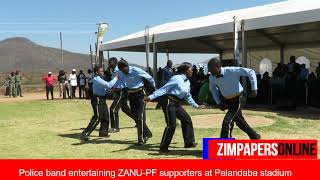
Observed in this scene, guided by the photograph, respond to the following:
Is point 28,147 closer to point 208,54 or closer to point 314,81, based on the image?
point 314,81

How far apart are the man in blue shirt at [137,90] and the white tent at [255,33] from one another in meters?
7.15

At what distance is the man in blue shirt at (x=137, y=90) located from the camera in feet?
34.3

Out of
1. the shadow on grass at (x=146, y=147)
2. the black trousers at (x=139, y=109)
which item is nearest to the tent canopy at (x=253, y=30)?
the black trousers at (x=139, y=109)

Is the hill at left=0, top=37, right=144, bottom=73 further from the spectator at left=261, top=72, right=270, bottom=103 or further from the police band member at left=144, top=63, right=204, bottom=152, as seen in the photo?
the police band member at left=144, top=63, right=204, bottom=152

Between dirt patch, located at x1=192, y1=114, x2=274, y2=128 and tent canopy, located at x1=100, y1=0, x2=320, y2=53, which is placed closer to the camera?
dirt patch, located at x1=192, y1=114, x2=274, y2=128

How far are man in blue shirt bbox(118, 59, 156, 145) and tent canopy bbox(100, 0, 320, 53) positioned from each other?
23.4ft

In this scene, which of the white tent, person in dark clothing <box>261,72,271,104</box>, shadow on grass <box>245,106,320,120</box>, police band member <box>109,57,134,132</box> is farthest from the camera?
person in dark clothing <box>261,72,271,104</box>

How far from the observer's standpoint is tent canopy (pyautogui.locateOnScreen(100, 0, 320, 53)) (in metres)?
16.8

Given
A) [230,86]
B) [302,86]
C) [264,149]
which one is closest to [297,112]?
[302,86]

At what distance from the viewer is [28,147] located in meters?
10.7

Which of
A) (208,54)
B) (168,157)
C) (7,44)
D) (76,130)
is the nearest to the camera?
(168,157)

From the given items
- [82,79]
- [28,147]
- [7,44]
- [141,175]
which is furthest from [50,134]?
[7,44]

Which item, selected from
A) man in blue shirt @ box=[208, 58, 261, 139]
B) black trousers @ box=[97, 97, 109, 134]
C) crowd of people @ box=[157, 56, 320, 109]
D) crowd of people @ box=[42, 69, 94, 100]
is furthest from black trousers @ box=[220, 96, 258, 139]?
crowd of people @ box=[42, 69, 94, 100]

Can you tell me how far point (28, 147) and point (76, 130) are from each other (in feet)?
9.76
